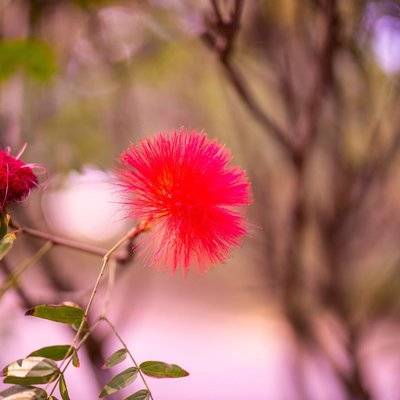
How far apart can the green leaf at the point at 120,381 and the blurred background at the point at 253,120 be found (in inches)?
5.9

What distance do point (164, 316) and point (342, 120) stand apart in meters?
3.70

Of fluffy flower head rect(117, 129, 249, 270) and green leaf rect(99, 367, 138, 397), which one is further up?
fluffy flower head rect(117, 129, 249, 270)

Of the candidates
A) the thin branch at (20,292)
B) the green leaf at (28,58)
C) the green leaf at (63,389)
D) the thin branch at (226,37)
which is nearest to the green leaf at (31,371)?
the green leaf at (63,389)

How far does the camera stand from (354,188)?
1.56m

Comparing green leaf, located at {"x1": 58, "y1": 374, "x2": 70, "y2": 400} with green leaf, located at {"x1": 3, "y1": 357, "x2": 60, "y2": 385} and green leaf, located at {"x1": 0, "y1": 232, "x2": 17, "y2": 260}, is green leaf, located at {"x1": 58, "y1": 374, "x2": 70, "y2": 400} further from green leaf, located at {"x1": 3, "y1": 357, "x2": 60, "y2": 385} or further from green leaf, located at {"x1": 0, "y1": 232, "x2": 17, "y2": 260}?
A: green leaf, located at {"x1": 0, "y1": 232, "x2": 17, "y2": 260}

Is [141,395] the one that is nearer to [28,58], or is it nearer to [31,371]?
[31,371]

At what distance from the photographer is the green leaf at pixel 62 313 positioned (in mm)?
520

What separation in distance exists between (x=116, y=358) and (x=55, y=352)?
0.17ft

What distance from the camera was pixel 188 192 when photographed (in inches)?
20.2

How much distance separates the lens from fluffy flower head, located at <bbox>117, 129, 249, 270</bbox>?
0.51 meters

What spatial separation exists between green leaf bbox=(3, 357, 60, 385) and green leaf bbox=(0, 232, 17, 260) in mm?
86

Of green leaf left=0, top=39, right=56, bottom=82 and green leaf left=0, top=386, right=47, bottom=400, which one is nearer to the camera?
green leaf left=0, top=386, right=47, bottom=400

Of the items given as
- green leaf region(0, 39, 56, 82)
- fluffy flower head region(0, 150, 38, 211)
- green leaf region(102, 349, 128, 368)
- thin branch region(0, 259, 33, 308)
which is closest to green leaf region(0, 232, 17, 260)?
fluffy flower head region(0, 150, 38, 211)

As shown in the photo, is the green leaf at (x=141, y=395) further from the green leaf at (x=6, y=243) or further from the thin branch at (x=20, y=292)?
the thin branch at (x=20, y=292)
